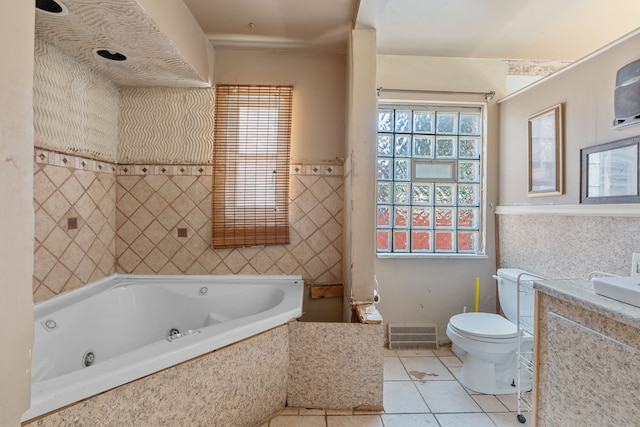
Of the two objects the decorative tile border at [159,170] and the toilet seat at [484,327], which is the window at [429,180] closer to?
the toilet seat at [484,327]

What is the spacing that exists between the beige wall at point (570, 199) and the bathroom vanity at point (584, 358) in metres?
0.90

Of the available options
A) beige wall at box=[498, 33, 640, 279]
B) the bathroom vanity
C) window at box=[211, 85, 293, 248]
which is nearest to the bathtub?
Answer: window at box=[211, 85, 293, 248]

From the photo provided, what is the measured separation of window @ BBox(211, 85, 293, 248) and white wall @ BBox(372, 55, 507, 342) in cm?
93

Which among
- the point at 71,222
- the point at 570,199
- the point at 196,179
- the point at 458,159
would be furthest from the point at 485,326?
the point at 71,222

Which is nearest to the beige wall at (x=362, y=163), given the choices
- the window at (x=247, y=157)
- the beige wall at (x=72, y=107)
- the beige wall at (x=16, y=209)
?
the window at (x=247, y=157)

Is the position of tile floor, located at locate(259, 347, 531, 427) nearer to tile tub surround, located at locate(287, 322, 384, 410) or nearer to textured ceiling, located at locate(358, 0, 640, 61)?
tile tub surround, located at locate(287, 322, 384, 410)

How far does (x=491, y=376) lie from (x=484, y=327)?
1.00ft

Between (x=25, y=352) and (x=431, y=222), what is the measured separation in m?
2.51

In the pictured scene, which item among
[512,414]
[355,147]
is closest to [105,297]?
[355,147]

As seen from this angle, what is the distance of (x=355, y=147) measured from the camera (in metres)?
1.89

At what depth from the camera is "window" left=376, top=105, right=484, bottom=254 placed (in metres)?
2.56

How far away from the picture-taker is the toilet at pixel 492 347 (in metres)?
1.82

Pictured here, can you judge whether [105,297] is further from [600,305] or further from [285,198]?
[600,305]

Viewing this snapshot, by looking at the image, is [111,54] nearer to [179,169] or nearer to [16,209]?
[179,169]
